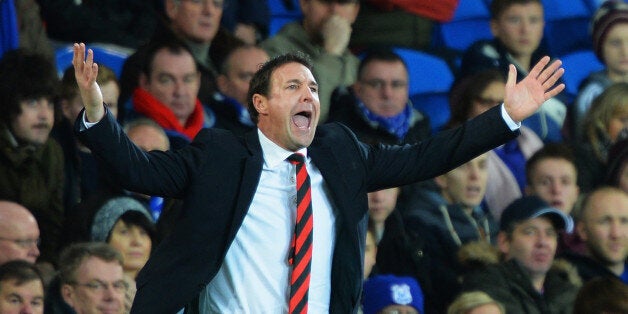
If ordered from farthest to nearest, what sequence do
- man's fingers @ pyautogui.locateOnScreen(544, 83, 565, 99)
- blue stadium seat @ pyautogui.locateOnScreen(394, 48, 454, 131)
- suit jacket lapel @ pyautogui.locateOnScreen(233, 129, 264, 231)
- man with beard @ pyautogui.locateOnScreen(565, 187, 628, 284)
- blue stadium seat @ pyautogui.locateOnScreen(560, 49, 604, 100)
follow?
blue stadium seat @ pyautogui.locateOnScreen(560, 49, 604, 100) < blue stadium seat @ pyautogui.locateOnScreen(394, 48, 454, 131) < man with beard @ pyautogui.locateOnScreen(565, 187, 628, 284) < man's fingers @ pyautogui.locateOnScreen(544, 83, 565, 99) < suit jacket lapel @ pyautogui.locateOnScreen(233, 129, 264, 231)

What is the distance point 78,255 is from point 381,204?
1.56 metres

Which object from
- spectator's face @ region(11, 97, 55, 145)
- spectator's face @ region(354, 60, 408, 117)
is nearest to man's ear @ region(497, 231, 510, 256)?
spectator's face @ region(354, 60, 408, 117)

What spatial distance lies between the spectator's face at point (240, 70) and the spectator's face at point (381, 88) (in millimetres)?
533

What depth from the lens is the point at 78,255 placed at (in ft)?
20.3

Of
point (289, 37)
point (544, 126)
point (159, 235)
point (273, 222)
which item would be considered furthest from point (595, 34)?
point (273, 222)

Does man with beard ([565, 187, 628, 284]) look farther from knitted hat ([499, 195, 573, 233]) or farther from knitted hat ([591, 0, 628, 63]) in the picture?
knitted hat ([591, 0, 628, 63])

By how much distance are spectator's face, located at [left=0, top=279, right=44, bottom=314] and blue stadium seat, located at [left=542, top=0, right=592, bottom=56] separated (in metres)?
4.54

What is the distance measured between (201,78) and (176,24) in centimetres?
33

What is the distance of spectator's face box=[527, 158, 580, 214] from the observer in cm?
769

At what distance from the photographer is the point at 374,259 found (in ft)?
22.8

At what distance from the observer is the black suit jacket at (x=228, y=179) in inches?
173

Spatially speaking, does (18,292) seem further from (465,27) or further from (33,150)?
(465,27)

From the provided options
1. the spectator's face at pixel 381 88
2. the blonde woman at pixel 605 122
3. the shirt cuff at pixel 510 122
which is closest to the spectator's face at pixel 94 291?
the spectator's face at pixel 381 88

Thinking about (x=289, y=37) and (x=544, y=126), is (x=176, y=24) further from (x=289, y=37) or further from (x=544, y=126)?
(x=544, y=126)
